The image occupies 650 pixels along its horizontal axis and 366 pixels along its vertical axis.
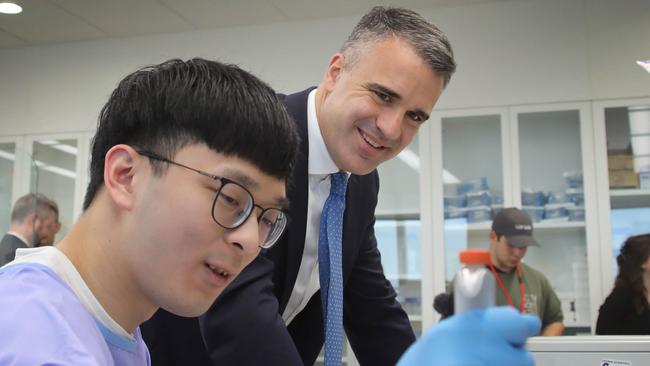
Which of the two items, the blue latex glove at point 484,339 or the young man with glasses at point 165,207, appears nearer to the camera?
the blue latex glove at point 484,339

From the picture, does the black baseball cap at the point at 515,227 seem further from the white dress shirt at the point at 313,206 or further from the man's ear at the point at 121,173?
the man's ear at the point at 121,173

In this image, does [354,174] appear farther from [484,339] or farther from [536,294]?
[536,294]

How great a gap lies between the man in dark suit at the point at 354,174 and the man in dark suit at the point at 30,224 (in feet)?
7.82

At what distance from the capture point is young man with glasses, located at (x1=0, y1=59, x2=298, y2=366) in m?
0.74

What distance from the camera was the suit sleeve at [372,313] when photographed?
139 cm

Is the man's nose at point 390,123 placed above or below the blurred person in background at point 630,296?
above

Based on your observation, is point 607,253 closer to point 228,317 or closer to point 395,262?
point 395,262

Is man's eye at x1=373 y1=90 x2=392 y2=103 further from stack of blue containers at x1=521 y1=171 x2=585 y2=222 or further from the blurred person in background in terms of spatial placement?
stack of blue containers at x1=521 y1=171 x2=585 y2=222

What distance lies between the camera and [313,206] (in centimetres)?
124

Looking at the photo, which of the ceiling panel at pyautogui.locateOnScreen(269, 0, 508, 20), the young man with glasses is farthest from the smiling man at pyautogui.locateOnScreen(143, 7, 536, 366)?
the ceiling panel at pyautogui.locateOnScreen(269, 0, 508, 20)

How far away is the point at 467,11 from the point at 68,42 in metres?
2.56

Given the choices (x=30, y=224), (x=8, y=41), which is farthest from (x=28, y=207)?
(x=8, y=41)

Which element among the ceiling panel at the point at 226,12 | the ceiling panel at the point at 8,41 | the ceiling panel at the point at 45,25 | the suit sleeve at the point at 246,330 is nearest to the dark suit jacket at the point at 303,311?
the suit sleeve at the point at 246,330

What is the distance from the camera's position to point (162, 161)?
0.77 metres
